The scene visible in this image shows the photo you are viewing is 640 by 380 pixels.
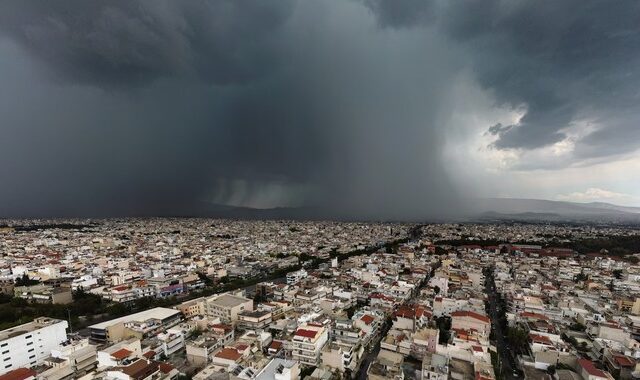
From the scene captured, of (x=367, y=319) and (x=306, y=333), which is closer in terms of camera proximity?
(x=306, y=333)

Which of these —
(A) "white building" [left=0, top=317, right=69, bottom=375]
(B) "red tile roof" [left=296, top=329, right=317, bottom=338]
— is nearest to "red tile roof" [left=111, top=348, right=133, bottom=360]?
(A) "white building" [left=0, top=317, right=69, bottom=375]

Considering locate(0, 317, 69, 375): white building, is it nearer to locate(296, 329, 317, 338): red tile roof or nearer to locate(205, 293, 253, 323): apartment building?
locate(205, 293, 253, 323): apartment building

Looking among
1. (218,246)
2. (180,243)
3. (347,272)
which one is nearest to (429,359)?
(347,272)

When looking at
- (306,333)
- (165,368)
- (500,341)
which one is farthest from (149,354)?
(500,341)

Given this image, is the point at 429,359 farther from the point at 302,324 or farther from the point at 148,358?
the point at 148,358

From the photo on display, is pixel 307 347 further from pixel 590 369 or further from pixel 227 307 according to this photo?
pixel 590 369

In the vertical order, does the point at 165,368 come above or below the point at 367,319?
below

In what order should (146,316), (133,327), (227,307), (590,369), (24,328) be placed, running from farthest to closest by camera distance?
(227,307), (146,316), (133,327), (24,328), (590,369)

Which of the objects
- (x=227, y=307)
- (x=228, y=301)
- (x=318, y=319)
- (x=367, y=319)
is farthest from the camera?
(x=228, y=301)
